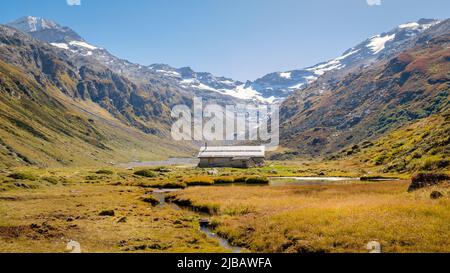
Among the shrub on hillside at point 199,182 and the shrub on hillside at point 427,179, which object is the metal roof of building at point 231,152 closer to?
the shrub on hillside at point 199,182

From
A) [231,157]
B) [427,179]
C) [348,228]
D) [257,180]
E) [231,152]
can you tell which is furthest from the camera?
[231,152]

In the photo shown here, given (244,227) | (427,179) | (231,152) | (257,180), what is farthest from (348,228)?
(231,152)

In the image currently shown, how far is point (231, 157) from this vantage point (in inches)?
7047

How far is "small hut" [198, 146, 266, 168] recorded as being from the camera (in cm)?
17675

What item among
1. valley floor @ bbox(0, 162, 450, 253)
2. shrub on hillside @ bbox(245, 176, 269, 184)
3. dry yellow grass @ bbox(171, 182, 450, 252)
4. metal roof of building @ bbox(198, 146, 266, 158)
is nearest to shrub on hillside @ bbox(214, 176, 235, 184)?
shrub on hillside @ bbox(245, 176, 269, 184)

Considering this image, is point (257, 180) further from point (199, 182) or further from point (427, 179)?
point (427, 179)

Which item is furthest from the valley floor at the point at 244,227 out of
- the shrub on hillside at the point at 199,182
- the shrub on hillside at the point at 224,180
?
the shrub on hillside at the point at 224,180

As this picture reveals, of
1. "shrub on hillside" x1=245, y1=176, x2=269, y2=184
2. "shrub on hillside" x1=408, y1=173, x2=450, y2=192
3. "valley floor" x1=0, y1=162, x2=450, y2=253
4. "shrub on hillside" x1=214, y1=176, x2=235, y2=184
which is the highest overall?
"shrub on hillside" x1=408, y1=173, x2=450, y2=192

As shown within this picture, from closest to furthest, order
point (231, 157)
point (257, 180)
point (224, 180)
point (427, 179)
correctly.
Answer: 1. point (427, 179)
2. point (257, 180)
3. point (224, 180)
4. point (231, 157)

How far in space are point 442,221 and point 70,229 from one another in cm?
3146

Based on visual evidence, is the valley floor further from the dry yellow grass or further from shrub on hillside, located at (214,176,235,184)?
shrub on hillside, located at (214,176,235,184)

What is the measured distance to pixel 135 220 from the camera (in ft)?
139
